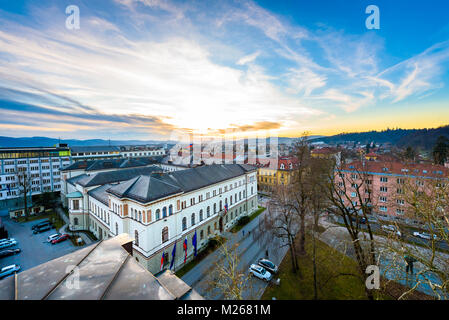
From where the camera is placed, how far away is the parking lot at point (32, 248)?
26.3 meters

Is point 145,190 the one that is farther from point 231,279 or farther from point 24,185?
point 24,185

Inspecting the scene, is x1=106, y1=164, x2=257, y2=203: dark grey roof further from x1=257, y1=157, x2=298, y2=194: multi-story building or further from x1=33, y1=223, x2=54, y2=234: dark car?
x1=257, y1=157, x2=298, y2=194: multi-story building

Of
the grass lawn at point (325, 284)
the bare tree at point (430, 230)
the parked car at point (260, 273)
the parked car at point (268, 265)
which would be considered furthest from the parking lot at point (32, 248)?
the bare tree at point (430, 230)

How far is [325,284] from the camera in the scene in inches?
749

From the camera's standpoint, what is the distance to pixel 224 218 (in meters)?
→ 34.2

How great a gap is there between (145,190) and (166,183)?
122 inches

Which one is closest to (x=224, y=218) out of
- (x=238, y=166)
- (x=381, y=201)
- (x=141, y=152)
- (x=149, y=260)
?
(x=238, y=166)

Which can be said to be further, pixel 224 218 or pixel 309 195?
pixel 224 218

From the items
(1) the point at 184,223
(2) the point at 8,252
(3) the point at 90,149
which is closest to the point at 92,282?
(1) the point at 184,223
